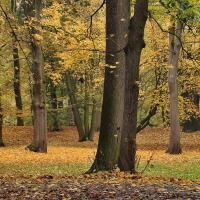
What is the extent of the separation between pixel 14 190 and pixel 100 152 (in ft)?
10.1

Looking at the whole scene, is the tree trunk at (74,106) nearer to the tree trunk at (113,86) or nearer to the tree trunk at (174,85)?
the tree trunk at (174,85)

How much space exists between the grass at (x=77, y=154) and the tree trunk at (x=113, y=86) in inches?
103

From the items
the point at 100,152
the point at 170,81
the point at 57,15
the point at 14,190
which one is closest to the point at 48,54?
the point at 57,15

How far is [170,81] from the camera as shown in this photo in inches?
680

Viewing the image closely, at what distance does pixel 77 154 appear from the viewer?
16938 millimetres

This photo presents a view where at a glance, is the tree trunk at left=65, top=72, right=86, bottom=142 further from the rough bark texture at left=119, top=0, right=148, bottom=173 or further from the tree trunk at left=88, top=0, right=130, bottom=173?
the rough bark texture at left=119, top=0, right=148, bottom=173

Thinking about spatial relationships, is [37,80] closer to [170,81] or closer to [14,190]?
[170,81]

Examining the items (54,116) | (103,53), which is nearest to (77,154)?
(103,53)

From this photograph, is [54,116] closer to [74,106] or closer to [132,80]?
[74,106]

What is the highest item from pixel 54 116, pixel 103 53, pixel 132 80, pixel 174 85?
pixel 103 53

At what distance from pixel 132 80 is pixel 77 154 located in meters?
9.31

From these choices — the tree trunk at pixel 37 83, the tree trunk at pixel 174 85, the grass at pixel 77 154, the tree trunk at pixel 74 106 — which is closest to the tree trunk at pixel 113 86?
the grass at pixel 77 154

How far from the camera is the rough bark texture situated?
8344 mm

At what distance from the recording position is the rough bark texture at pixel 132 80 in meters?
8.34
